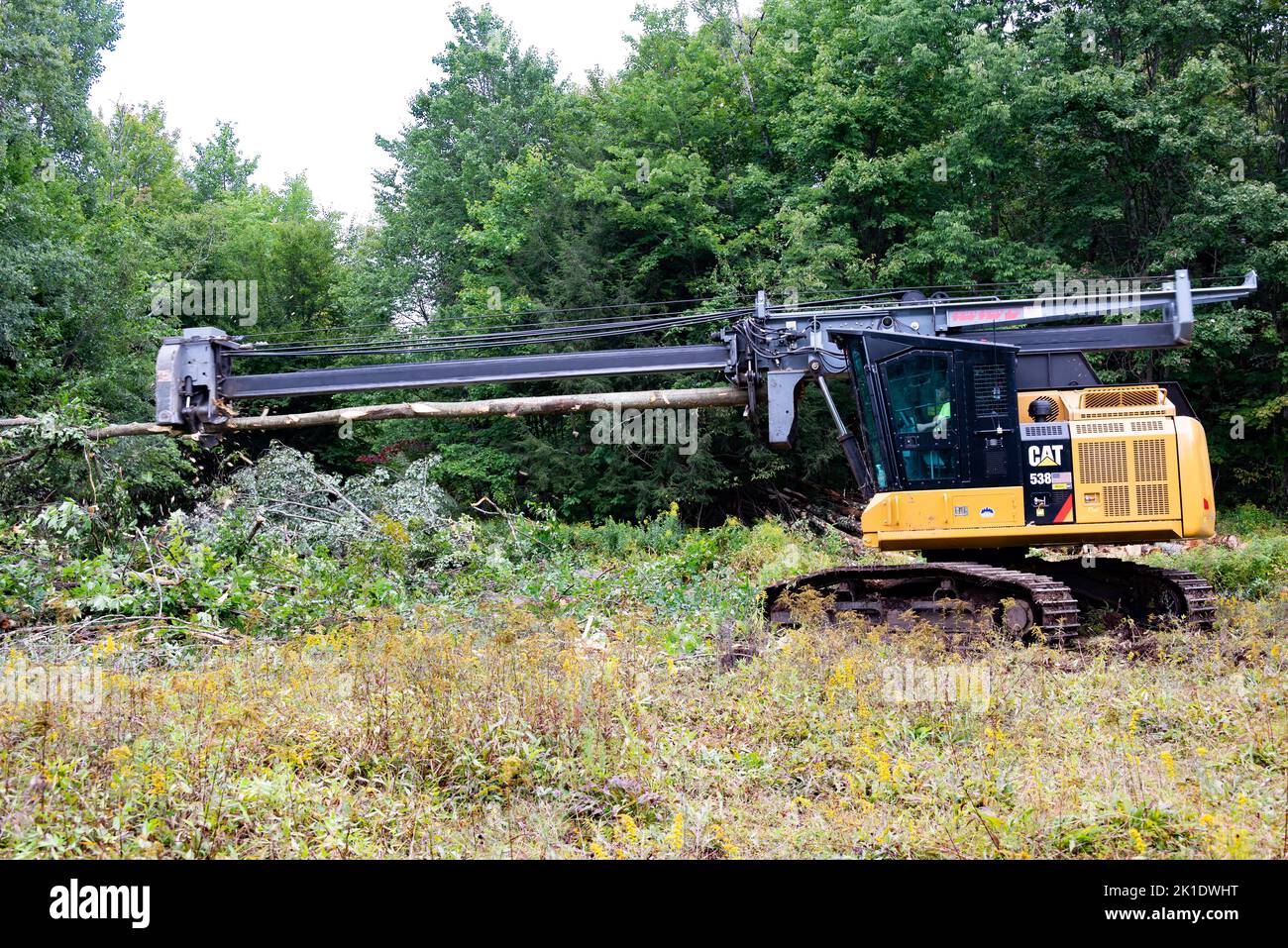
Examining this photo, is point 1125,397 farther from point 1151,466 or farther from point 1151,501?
point 1151,501

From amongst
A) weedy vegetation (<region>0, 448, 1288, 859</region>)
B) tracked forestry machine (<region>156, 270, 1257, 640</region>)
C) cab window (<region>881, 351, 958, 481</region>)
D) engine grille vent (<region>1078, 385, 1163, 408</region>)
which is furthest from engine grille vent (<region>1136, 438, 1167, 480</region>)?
cab window (<region>881, 351, 958, 481</region>)

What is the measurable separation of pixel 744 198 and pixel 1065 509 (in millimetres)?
16759

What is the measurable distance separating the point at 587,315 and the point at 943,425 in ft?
51.3

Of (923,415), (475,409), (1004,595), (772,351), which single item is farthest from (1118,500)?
(475,409)

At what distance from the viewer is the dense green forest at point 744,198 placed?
68.9 feet

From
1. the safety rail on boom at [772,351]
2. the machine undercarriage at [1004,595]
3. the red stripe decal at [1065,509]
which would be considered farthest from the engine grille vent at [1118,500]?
the safety rail on boom at [772,351]

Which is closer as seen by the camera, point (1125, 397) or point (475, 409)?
point (1125, 397)

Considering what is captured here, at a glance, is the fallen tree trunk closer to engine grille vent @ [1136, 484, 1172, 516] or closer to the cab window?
the cab window

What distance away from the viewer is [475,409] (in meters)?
12.2

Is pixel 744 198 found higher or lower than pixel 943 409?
higher

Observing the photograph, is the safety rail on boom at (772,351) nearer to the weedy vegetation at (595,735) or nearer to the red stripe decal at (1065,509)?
the red stripe decal at (1065,509)

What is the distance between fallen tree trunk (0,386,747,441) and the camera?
460 inches

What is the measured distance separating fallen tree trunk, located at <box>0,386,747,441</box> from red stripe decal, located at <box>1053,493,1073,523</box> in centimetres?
342
